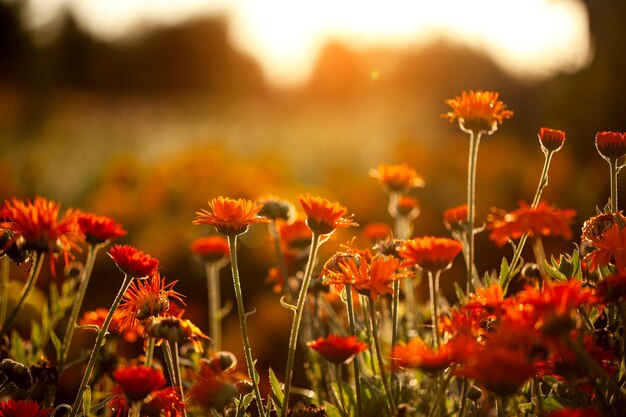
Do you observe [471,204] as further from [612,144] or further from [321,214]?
[321,214]

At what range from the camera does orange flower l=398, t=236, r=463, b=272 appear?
1.64 meters

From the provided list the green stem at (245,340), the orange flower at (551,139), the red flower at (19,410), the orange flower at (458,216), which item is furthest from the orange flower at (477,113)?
the red flower at (19,410)

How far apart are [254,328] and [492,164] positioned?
13.1ft

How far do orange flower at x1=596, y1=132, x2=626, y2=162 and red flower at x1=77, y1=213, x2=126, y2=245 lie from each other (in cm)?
131

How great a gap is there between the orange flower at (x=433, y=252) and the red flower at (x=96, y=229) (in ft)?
2.54

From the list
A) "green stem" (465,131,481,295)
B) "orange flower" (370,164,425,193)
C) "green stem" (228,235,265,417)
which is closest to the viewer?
"green stem" (228,235,265,417)

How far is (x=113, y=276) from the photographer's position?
20.3 feet

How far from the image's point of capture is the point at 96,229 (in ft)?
6.01

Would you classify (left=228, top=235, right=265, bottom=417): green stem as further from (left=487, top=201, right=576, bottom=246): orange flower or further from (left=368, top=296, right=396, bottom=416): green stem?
(left=487, top=201, right=576, bottom=246): orange flower

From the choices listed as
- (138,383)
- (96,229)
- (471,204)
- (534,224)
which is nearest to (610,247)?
(534,224)

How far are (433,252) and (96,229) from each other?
86 cm

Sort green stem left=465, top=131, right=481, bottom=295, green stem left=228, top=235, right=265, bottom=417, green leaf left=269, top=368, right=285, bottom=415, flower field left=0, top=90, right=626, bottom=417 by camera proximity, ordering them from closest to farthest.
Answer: flower field left=0, top=90, right=626, bottom=417, green stem left=228, top=235, right=265, bottom=417, green leaf left=269, top=368, right=285, bottom=415, green stem left=465, top=131, right=481, bottom=295

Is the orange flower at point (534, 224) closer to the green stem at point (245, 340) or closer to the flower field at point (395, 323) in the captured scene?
the flower field at point (395, 323)

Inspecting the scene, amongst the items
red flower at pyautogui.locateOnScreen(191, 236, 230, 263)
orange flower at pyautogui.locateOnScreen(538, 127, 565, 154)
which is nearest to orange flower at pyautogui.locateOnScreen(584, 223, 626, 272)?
orange flower at pyautogui.locateOnScreen(538, 127, 565, 154)
